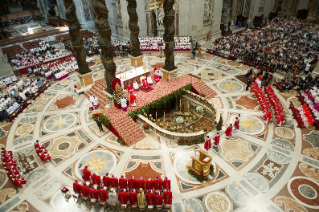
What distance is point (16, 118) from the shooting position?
15.8m

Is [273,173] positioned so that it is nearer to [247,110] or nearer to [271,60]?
[247,110]

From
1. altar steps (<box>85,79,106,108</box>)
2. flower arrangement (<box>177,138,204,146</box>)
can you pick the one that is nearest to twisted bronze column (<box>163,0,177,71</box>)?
altar steps (<box>85,79,106,108</box>)

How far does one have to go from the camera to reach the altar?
16547 mm

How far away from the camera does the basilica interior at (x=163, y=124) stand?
9.59 m

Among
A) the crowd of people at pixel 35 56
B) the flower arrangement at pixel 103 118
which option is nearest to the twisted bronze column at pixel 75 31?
the flower arrangement at pixel 103 118

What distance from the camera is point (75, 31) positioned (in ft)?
50.9

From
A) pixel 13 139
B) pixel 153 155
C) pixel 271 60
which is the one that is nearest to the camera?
pixel 153 155

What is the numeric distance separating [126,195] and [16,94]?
14849 millimetres

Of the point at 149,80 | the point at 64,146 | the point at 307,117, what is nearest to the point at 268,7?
the point at 307,117

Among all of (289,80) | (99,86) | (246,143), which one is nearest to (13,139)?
(99,86)

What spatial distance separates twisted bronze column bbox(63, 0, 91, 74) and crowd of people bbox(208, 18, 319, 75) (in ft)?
47.9

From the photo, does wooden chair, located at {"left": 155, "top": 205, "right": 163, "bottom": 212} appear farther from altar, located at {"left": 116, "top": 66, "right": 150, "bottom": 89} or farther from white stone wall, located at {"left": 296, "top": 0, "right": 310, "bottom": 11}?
white stone wall, located at {"left": 296, "top": 0, "right": 310, "bottom": 11}

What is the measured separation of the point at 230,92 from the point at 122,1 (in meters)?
18.6

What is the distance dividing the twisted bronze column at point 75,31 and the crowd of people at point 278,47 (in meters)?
14.6
